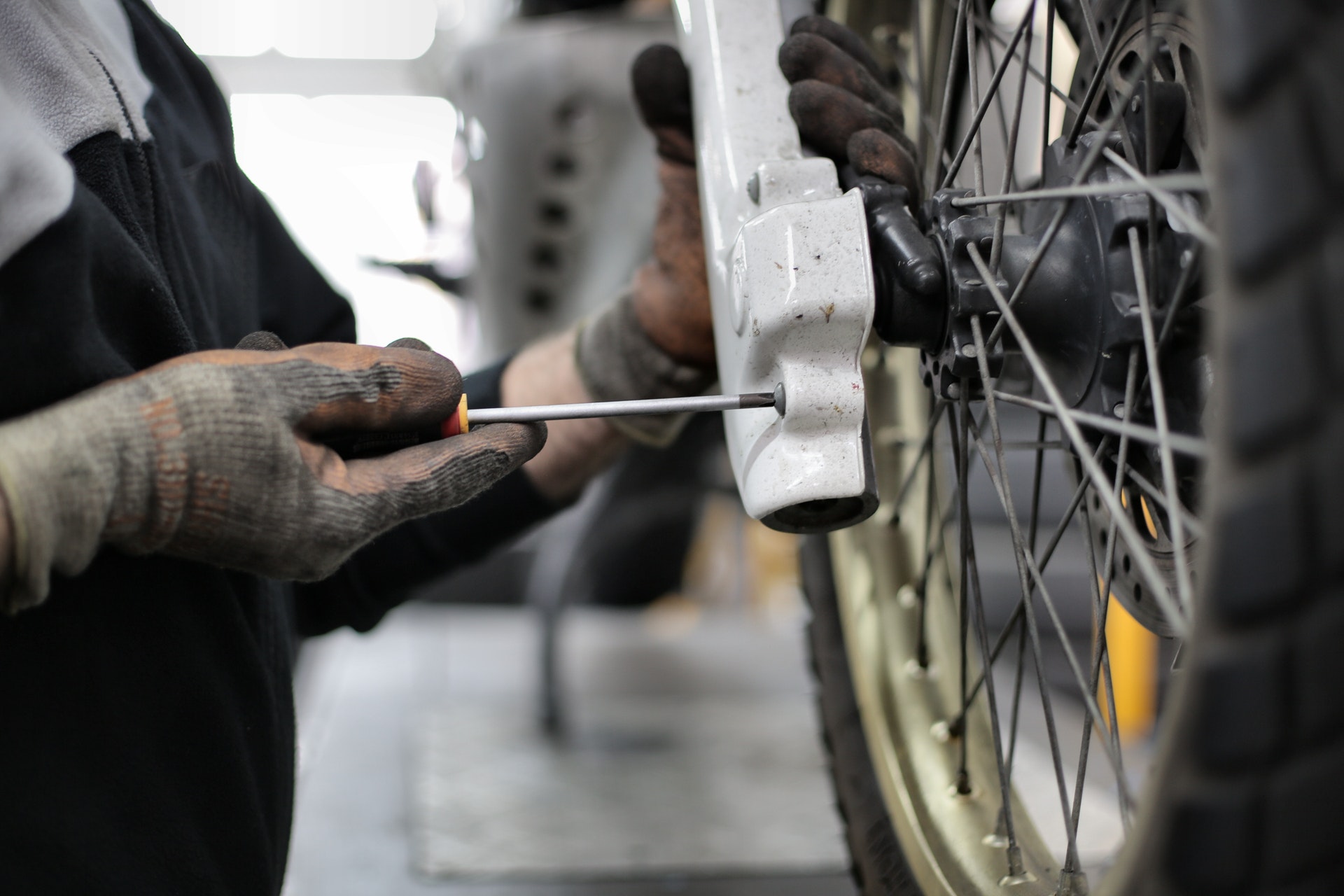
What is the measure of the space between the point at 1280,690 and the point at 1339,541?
4cm

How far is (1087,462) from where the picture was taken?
0.38 m

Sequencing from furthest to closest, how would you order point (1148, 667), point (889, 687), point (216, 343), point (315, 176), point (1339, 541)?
point (315, 176) → point (1148, 667) → point (889, 687) → point (216, 343) → point (1339, 541)

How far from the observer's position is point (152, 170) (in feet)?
1.69

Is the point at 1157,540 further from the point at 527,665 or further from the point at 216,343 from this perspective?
the point at 527,665

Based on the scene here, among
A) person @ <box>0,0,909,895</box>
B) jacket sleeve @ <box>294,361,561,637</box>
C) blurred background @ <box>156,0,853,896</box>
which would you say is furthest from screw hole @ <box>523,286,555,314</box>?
person @ <box>0,0,909,895</box>

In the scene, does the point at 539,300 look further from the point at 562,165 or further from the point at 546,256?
the point at 562,165

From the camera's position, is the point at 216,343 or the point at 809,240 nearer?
the point at 809,240

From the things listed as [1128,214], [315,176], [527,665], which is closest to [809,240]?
[1128,214]

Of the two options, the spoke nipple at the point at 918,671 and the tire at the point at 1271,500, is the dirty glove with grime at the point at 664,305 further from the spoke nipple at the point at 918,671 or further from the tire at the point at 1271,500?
the tire at the point at 1271,500

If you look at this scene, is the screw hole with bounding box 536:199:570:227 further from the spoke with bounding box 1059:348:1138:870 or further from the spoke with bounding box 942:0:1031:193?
the spoke with bounding box 1059:348:1138:870

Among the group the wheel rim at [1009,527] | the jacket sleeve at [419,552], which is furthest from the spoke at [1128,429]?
the jacket sleeve at [419,552]

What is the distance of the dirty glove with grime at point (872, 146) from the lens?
18.3 inches

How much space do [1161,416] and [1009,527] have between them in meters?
0.10

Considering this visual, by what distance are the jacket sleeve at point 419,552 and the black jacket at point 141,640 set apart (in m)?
0.11
